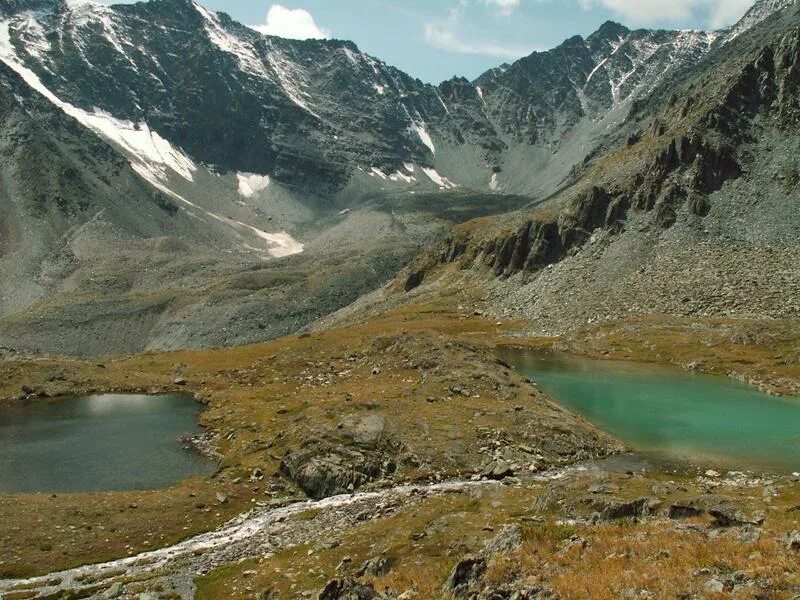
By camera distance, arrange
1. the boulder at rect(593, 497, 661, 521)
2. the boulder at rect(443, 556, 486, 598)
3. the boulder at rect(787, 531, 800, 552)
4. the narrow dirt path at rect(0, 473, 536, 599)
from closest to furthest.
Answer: the boulder at rect(787, 531, 800, 552) → the boulder at rect(443, 556, 486, 598) → the boulder at rect(593, 497, 661, 521) → the narrow dirt path at rect(0, 473, 536, 599)

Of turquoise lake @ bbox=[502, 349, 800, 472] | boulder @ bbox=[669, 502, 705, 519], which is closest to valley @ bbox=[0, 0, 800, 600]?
boulder @ bbox=[669, 502, 705, 519]

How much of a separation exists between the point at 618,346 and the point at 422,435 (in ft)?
198

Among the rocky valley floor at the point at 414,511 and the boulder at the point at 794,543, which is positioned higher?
the boulder at the point at 794,543

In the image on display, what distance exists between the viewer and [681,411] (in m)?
66.4

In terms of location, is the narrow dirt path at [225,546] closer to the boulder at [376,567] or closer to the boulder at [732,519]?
the boulder at [376,567]

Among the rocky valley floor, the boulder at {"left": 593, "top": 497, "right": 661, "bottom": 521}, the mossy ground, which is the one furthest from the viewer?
the boulder at {"left": 593, "top": 497, "right": 661, "bottom": 521}

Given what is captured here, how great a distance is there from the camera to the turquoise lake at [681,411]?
51.9 m

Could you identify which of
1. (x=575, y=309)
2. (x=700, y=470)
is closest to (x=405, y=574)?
(x=700, y=470)

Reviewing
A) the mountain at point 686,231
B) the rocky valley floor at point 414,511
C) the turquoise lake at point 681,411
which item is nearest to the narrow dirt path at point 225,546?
the rocky valley floor at point 414,511

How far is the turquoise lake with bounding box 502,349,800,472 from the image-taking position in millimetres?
51906

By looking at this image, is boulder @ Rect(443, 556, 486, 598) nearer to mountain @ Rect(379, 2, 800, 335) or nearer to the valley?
the valley

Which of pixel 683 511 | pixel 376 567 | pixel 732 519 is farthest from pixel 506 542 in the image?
Result: pixel 732 519

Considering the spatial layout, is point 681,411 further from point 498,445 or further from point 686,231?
point 686,231

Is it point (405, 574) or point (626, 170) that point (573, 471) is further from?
point (626, 170)
